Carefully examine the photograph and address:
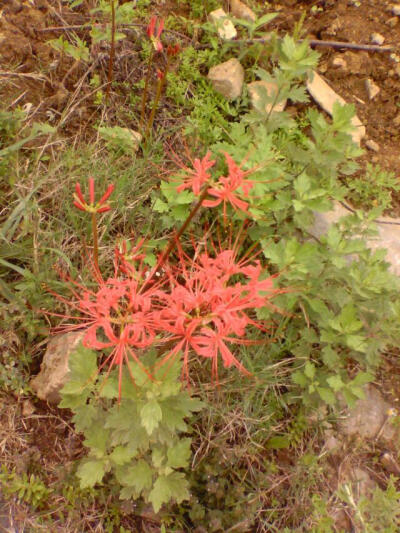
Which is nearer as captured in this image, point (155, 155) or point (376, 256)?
point (376, 256)

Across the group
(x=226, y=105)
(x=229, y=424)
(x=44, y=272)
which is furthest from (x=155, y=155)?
(x=229, y=424)

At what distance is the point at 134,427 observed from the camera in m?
2.01

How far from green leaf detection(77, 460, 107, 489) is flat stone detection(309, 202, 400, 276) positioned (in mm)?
1849

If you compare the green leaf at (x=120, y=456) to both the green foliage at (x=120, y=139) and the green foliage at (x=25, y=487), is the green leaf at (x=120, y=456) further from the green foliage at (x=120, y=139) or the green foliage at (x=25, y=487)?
the green foliage at (x=120, y=139)

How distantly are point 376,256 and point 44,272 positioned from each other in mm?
1696

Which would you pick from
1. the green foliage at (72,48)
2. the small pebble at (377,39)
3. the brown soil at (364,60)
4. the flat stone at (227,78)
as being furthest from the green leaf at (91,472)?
the small pebble at (377,39)

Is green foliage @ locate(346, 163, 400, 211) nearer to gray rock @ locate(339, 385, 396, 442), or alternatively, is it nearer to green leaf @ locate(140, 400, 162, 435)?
gray rock @ locate(339, 385, 396, 442)

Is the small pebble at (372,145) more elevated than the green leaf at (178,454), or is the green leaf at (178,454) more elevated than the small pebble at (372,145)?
the small pebble at (372,145)

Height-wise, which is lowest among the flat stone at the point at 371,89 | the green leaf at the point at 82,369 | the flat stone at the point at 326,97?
the green leaf at the point at 82,369

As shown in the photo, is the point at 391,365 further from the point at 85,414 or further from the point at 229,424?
the point at 85,414

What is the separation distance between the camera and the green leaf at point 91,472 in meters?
2.05

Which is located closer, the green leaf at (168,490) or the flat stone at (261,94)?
the green leaf at (168,490)

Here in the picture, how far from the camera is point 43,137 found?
301cm

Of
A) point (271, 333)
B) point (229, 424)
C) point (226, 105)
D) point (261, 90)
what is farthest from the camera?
point (226, 105)
